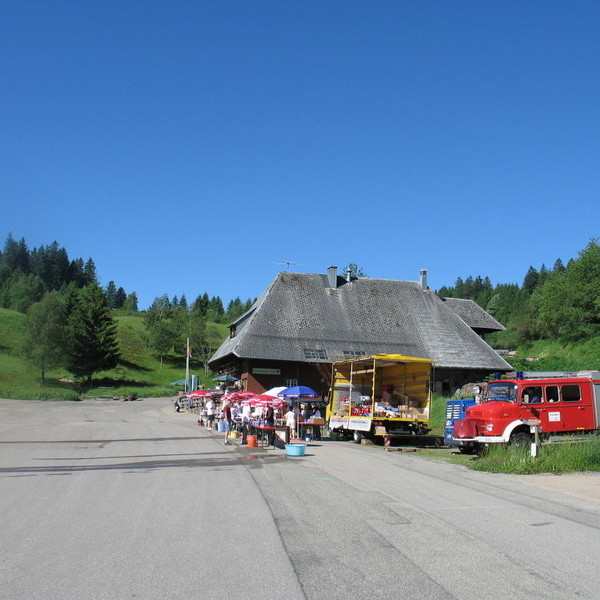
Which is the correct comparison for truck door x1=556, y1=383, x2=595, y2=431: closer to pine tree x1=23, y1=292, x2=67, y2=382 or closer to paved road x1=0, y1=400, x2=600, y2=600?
paved road x1=0, y1=400, x2=600, y2=600

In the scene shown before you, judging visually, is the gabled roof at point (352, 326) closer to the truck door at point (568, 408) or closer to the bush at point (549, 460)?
the truck door at point (568, 408)

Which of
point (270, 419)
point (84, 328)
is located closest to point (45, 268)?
point (84, 328)

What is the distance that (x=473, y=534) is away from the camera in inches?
311

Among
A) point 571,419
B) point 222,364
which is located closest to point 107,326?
point 222,364

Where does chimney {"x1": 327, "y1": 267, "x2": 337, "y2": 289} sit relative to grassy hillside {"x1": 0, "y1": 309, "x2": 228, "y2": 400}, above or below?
above

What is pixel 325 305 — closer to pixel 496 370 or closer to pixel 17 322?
pixel 496 370

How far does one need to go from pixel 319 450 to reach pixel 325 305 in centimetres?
2241

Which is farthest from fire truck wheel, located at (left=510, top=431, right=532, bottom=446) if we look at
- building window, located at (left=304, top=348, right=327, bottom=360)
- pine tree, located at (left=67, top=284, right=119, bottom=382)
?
pine tree, located at (left=67, top=284, right=119, bottom=382)

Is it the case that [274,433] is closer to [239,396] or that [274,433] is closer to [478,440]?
[239,396]

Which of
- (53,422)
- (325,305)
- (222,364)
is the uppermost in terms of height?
(325,305)

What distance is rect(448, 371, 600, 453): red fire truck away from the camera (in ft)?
58.8

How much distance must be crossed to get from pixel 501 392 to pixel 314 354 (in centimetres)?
1985

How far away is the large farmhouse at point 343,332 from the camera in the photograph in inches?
1502

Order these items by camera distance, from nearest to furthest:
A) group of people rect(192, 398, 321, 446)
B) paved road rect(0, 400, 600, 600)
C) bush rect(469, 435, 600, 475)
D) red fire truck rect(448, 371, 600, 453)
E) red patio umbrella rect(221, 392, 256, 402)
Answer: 1. paved road rect(0, 400, 600, 600)
2. bush rect(469, 435, 600, 475)
3. red fire truck rect(448, 371, 600, 453)
4. group of people rect(192, 398, 321, 446)
5. red patio umbrella rect(221, 392, 256, 402)
